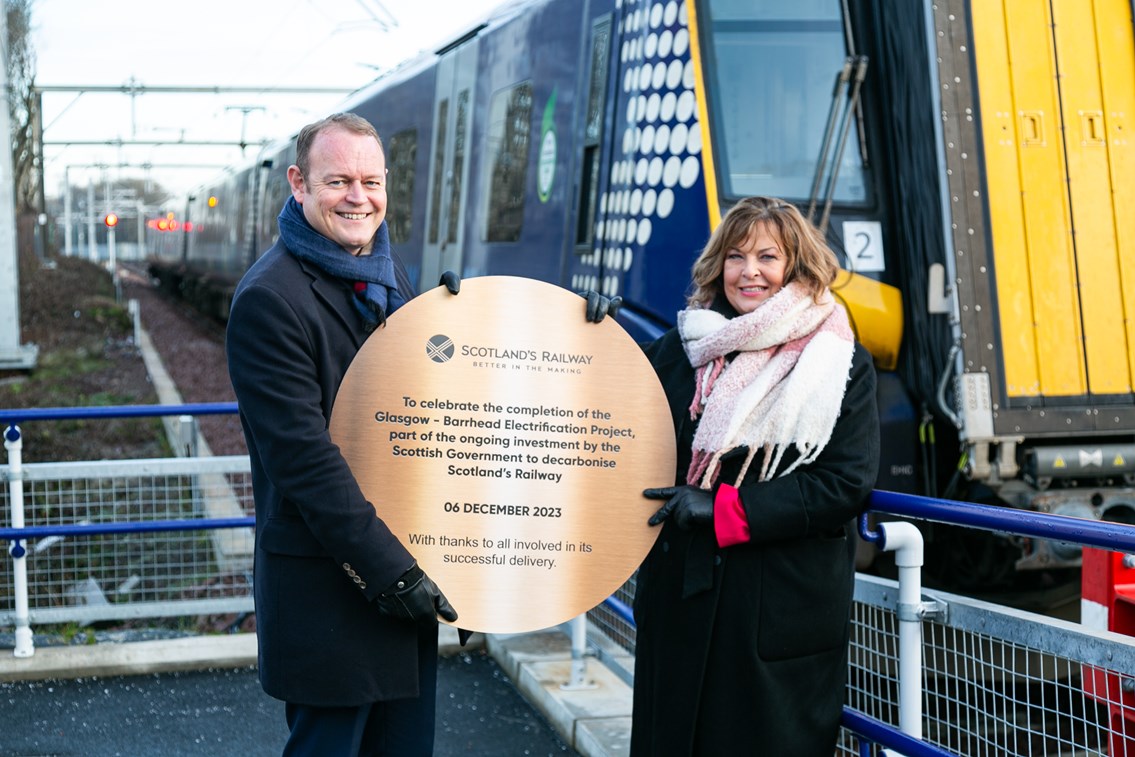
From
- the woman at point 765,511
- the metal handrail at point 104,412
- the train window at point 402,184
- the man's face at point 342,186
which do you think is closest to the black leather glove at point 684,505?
the woman at point 765,511

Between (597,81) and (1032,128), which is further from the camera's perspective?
(597,81)

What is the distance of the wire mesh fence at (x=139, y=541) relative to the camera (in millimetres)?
5957

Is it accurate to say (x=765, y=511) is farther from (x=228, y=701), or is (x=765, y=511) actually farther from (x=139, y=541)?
(x=139, y=541)

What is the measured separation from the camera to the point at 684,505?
302 centimetres

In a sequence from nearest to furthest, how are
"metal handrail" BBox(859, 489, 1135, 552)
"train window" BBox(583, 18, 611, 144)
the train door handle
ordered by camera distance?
"metal handrail" BBox(859, 489, 1135, 552), the train door handle, "train window" BBox(583, 18, 611, 144)

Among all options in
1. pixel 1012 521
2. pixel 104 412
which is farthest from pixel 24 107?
pixel 1012 521

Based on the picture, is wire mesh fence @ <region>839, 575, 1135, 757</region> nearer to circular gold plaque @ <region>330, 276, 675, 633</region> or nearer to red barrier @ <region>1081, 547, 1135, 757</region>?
red barrier @ <region>1081, 547, 1135, 757</region>

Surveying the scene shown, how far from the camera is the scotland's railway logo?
9.95 ft

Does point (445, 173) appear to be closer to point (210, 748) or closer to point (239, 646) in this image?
point (239, 646)

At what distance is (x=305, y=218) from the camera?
3.00m

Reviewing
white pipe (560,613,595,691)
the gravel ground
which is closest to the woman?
white pipe (560,613,595,691)

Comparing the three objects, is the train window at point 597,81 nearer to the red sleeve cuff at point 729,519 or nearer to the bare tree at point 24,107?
the red sleeve cuff at point 729,519

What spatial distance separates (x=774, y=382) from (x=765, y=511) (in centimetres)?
31

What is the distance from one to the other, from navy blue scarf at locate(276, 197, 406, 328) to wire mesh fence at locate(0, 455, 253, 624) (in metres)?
3.07
